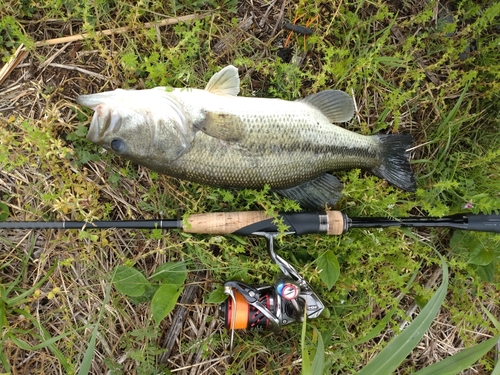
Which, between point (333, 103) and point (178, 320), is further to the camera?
point (178, 320)

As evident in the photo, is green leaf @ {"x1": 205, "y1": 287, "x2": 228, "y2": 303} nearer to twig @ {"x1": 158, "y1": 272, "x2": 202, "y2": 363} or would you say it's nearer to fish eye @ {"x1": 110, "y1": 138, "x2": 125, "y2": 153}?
twig @ {"x1": 158, "y1": 272, "x2": 202, "y2": 363}

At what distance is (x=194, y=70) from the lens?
3.22m

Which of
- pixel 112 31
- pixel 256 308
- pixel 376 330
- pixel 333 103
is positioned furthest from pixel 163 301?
pixel 112 31

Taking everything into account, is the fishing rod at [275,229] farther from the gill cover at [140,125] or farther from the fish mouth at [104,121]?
the fish mouth at [104,121]

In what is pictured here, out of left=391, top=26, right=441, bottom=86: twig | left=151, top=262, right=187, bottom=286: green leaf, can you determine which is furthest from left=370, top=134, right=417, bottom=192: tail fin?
left=151, top=262, right=187, bottom=286: green leaf

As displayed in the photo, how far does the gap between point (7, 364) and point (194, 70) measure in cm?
260

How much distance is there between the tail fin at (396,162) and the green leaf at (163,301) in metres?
1.74

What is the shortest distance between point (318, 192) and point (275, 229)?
0.45 meters

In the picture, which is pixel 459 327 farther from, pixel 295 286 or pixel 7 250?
pixel 7 250

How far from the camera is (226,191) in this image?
10.1 feet

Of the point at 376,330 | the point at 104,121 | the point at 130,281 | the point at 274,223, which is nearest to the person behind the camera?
the point at 104,121

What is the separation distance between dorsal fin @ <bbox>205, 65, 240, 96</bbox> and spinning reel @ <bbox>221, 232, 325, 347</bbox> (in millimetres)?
1022

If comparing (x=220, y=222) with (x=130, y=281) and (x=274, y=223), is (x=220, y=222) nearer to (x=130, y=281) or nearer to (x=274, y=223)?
(x=274, y=223)

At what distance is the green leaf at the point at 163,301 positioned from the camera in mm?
3021
